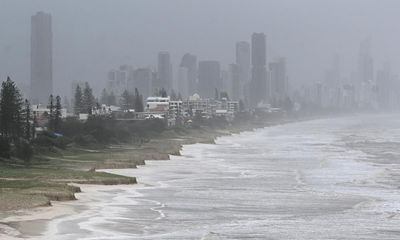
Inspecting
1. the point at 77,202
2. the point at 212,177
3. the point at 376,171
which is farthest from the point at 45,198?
the point at 376,171

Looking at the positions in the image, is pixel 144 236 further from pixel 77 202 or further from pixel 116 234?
pixel 77 202

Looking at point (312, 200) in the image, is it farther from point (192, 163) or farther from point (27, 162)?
point (192, 163)

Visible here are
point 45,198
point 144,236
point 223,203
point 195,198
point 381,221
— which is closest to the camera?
point 144,236

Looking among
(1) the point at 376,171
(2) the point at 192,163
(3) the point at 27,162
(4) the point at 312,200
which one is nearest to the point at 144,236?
(4) the point at 312,200

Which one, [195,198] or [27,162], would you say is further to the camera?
[27,162]

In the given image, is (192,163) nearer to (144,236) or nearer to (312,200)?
(312,200)

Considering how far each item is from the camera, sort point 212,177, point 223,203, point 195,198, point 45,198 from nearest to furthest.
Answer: point 45,198
point 223,203
point 195,198
point 212,177

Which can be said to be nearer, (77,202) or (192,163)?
(77,202)

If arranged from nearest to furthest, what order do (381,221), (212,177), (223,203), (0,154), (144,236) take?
1. (144,236)
2. (381,221)
3. (223,203)
4. (212,177)
5. (0,154)

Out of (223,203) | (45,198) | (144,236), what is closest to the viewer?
(144,236)
